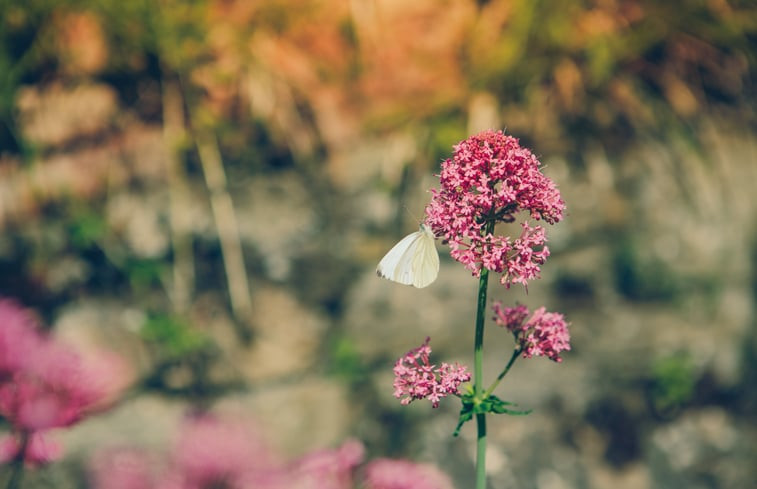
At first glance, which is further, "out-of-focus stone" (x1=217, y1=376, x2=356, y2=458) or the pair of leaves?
Answer: "out-of-focus stone" (x1=217, y1=376, x2=356, y2=458)

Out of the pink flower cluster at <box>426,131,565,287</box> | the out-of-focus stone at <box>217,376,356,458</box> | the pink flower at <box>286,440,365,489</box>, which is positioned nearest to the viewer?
the pink flower cluster at <box>426,131,565,287</box>

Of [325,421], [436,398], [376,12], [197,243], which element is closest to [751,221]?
[376,12]

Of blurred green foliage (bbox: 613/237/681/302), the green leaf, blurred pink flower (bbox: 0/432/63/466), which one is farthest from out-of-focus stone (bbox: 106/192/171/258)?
the green leaf

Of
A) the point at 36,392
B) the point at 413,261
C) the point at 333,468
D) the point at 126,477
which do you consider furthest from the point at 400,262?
the point at 126,477

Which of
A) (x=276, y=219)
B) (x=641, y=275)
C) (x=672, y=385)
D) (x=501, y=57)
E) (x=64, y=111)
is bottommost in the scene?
(x=672, y=385)

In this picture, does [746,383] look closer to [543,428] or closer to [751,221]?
[751,221]

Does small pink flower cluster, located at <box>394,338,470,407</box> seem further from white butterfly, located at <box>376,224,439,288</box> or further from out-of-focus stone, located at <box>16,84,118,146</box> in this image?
out-of-focus stone, located at <box>16,84,118,146</box>

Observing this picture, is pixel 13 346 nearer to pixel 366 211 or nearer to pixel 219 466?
pixel 219 466
